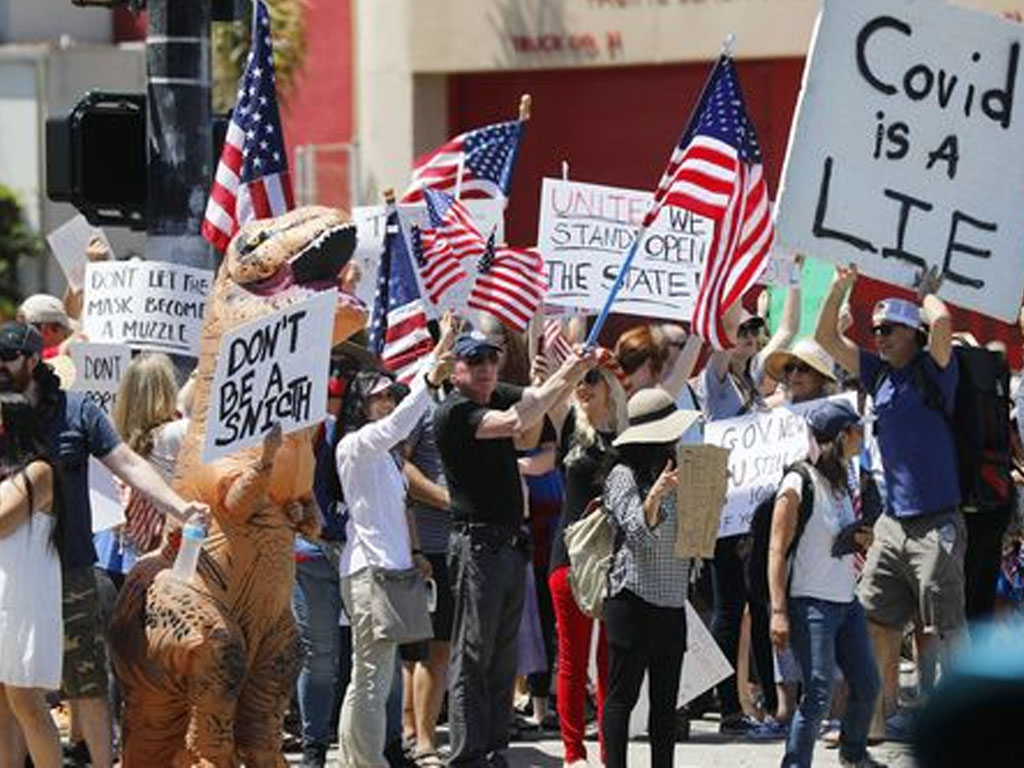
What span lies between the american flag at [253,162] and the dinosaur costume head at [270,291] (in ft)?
6.52

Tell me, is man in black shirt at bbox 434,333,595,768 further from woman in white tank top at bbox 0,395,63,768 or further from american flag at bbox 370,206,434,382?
woman in white tank top at bbox 0,395,63,768

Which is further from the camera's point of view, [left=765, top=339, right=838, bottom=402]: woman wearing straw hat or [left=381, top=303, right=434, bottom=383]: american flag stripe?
[left=765, top=339, right=838, bottom=402]: woman wearing straw hat

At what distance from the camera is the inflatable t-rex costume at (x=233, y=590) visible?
734 centimetres

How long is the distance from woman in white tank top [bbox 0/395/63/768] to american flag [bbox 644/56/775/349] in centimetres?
291

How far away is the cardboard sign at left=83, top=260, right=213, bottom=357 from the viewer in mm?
10227

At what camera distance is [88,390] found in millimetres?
10180

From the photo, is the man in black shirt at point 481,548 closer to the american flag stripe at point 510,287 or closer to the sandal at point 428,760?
the sandal at point 428,760

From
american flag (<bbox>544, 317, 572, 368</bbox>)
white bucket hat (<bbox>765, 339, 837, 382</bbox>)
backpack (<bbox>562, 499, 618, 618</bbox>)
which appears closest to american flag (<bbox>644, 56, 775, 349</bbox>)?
white bucket hat (<bbox>765, 339, 837, 382</bbox>)

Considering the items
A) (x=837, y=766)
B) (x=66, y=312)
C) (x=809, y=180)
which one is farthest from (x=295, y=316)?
(x=66, y=312)

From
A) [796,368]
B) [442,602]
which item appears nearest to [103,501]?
[442,602]

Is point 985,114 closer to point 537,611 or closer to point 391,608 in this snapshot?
point 391,608

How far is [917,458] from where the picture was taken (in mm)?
9461

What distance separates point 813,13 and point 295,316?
587 inches

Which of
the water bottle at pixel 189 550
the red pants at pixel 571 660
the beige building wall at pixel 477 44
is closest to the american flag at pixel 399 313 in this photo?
the red pants at pixel 571 660
